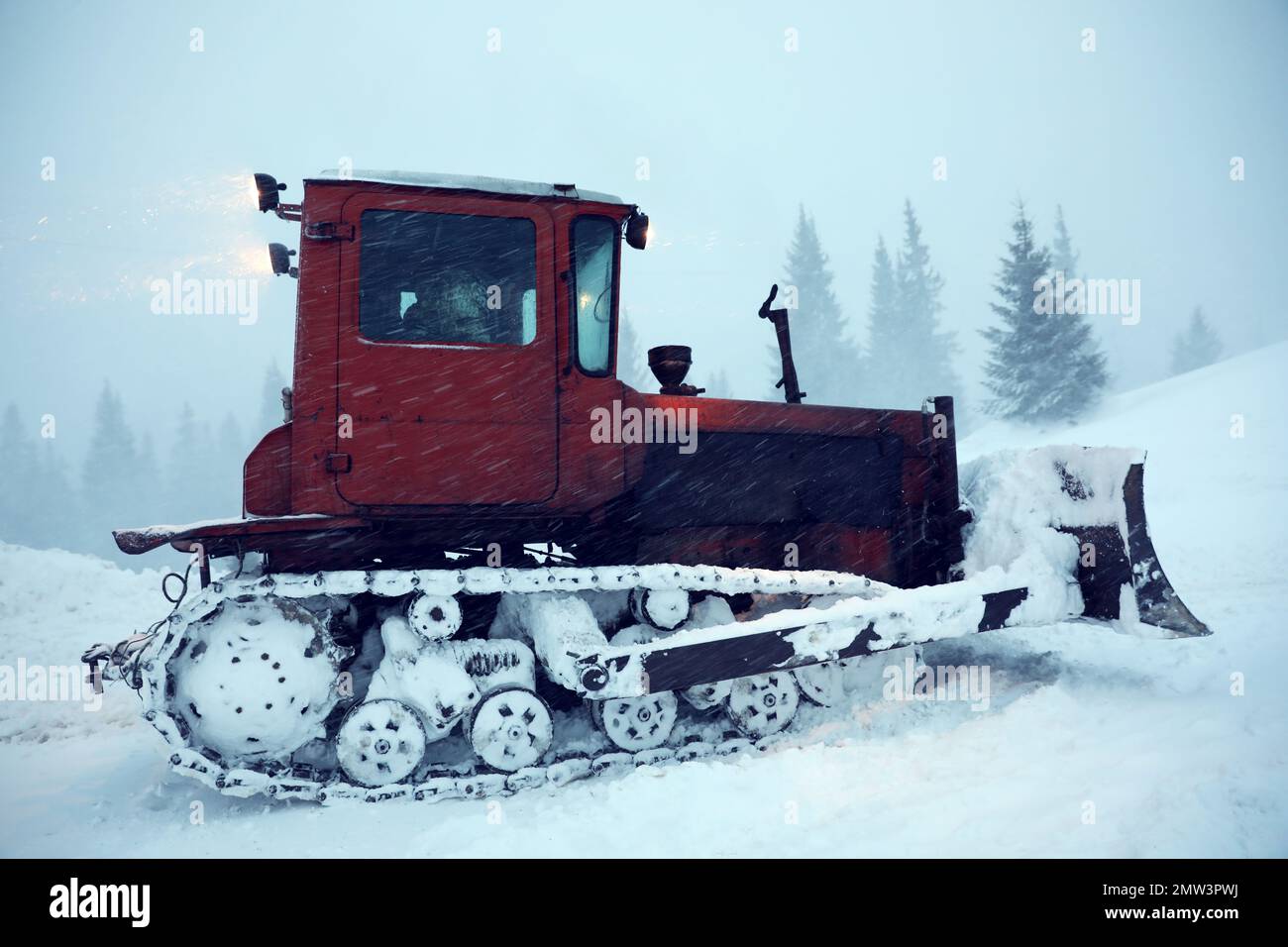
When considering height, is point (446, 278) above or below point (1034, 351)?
below

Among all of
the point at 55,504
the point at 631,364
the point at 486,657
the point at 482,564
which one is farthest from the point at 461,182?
the point at 55,504

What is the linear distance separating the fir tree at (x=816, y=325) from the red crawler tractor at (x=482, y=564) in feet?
112

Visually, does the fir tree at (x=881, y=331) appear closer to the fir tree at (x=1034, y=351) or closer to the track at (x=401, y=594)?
the fir tree at (x=1034, y=351)

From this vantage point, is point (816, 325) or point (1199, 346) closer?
point (816, 325)

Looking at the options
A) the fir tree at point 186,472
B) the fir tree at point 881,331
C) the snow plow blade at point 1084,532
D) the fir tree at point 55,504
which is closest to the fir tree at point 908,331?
the fir tree at point 881,331

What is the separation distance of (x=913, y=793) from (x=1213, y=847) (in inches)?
40.9

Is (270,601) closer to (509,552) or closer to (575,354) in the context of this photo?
(509,552)

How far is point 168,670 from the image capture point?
3.40 m

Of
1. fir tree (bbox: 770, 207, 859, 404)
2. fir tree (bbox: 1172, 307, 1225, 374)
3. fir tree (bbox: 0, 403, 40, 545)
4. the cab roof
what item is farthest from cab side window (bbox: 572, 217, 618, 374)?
fir tree (bbox: 1172, 307, 1225, 374)

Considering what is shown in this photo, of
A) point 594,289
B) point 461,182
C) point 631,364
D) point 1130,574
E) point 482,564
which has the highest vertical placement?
point 631,364

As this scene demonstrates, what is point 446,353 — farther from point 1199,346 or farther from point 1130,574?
point 1199,346

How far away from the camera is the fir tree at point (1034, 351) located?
27562 millimetres

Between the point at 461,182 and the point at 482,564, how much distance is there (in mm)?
2124

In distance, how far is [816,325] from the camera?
38719 millimetres
